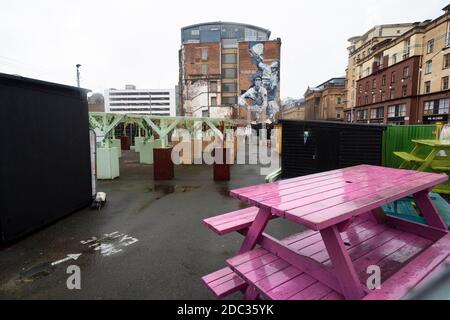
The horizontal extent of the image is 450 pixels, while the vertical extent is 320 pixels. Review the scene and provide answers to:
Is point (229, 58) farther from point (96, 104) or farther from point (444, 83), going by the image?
point (96, 104)

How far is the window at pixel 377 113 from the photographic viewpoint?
41553 millimetres

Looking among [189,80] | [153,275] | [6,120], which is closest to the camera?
[153,275]

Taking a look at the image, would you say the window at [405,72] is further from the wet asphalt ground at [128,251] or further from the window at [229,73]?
the wet asphalt ground at [128,251]

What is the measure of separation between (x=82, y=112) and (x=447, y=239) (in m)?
7.35

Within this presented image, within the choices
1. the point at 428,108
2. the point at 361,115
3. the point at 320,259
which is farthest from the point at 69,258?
the point at 361,115

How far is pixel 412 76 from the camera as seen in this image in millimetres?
33750

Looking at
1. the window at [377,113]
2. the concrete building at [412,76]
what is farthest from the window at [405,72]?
the window at [377,113]

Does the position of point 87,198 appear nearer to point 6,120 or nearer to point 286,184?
A: point 6,120

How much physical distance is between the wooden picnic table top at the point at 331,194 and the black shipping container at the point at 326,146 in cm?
396

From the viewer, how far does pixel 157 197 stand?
8.09m

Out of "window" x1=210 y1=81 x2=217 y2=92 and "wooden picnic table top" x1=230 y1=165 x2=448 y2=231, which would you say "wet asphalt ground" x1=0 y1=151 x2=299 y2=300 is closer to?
"wooden picnic table top" x1=230 y1=165 x2=448 y2=231

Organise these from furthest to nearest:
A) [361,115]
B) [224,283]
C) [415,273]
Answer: [361,115]
[224,283]
[415,273]

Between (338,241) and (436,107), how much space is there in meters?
37.1
